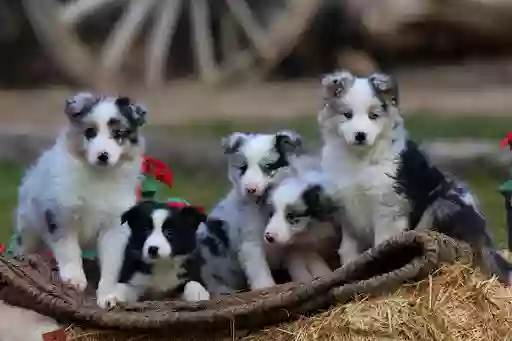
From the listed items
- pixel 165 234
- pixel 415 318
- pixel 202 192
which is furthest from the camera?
pixel 202 192

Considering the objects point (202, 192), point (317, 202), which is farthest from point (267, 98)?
point (317, 202)

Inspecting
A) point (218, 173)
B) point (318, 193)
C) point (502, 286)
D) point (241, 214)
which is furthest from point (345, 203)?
point (218, 173)

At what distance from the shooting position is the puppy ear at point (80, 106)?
6.29 feet

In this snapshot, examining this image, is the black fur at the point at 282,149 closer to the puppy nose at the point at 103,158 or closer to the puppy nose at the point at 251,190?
the puppy nose at the point at 251,190

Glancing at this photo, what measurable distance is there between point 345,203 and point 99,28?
3.78ft

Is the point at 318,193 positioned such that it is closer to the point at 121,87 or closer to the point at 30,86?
the point at 121,87

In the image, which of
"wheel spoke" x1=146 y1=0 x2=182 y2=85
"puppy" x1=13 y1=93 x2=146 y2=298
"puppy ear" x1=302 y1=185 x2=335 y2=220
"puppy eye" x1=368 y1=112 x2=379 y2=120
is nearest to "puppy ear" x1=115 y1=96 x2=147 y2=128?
"puppy" x1=13 y1=93 x2=146 y2=298

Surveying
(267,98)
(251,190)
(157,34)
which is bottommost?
(251,190)

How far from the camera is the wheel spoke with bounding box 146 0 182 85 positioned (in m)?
2.63

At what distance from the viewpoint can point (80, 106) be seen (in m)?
1.92

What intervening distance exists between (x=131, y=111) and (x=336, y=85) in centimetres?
50

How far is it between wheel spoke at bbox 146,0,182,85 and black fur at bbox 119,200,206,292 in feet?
2.59

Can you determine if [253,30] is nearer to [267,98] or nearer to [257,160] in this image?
[267,98]

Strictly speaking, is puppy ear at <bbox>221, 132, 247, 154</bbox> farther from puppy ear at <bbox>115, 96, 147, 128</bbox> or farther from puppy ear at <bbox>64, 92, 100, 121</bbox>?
puppy ear at <bbox>64, 92, 100, 121</bbox>
